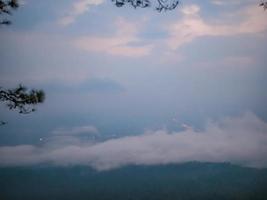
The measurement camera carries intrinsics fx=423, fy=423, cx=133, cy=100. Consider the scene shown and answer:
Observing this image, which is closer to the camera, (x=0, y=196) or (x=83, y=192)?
(x=0, y=196)

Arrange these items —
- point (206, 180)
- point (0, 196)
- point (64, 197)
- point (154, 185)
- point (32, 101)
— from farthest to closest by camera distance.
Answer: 1. point (206, 180)
2. point (154, 185)
3. point (64, 197)
4. point (0, 196)
5. point (32, 101)

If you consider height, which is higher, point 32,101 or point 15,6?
point 15,6

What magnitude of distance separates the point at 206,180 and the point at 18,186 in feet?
272

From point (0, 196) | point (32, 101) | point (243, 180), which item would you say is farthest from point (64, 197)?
point (32, 101)

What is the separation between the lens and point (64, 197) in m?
149

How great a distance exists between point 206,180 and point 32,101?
18669 centimetres

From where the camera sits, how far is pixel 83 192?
159125 millimetres

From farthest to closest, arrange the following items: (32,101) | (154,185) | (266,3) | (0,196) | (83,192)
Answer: (154,185) → (83,192) → (0,196) → (32,101) → (266,3)

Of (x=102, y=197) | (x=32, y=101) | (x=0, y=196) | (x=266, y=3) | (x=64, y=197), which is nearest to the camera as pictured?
(x=266, y=3)

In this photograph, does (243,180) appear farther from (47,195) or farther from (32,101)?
(32,101)

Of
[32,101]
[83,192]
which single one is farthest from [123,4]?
[83,192]

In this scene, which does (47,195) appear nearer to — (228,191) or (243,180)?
(228,191)

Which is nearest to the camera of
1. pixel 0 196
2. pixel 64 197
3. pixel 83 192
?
pixel 0 196

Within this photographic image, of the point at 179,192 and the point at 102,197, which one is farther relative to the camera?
the point at 179,192
